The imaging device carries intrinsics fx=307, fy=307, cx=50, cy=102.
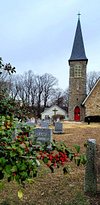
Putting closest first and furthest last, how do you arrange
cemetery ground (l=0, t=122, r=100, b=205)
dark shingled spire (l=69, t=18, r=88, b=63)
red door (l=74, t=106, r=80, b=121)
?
1. cemetery ground (l=0, t=122, r=100, b=205)
2. red door (l=74, t=106, r=80, b=121)
3. dark shingled spire (l=69, t=18, r=88, b=63)

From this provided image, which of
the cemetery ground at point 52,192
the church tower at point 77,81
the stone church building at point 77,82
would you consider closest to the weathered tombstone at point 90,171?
the cemetery ground at point 52,192

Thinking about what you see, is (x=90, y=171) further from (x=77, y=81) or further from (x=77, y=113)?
Result: (x=77, y=81)

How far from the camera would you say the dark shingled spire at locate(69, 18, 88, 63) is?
4731 cm

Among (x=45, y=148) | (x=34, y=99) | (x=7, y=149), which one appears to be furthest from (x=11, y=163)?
(x=34, y=99)

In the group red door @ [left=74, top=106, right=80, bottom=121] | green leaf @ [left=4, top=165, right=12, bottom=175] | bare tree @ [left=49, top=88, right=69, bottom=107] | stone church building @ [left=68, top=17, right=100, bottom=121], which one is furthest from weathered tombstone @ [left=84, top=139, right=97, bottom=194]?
bare tree @ [left=49, top=88, right=69, bottom=107]

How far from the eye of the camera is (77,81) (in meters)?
46.3

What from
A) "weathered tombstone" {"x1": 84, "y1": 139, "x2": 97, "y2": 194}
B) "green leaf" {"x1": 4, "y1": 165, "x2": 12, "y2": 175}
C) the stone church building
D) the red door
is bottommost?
"weathered tombstone" {"x1": 84, "y1": 139, "x2": 97, "y2": 194}

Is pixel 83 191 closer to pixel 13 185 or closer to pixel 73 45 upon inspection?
pixel 13 185

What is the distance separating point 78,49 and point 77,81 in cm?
563

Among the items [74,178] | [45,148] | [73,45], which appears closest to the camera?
[45,148]

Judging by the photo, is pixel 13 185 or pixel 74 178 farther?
pixel 74 178

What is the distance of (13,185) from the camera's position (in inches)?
265

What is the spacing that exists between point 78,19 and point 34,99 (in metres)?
34.6

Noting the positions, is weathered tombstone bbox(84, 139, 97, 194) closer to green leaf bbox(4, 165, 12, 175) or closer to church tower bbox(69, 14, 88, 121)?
green leaf bbox(4, 165, 12, 175)
